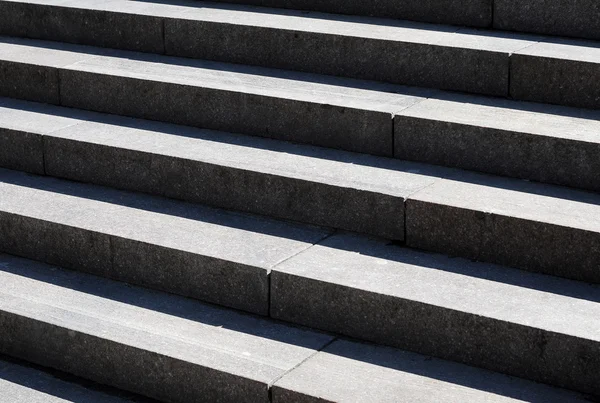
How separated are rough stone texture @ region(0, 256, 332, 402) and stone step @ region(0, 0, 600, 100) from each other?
5.61 ft

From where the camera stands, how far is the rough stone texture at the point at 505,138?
4926mm

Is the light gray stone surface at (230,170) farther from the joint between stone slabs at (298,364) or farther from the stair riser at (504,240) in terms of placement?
the joint between stone slabs at (298,364)

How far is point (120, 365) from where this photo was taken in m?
4.86

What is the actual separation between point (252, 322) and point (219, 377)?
0.42 m

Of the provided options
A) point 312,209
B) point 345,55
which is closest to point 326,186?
point 312,209

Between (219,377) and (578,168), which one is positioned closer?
(219,377)

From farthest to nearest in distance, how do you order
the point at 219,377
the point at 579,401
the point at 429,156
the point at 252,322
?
the point at 429,156
the point at 252,322
the point at 219,377
the point at 579,401

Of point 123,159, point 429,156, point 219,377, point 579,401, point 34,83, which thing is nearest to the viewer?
point 579,401

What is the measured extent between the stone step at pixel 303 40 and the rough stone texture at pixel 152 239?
117 centimetres

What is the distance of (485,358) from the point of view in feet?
14.4

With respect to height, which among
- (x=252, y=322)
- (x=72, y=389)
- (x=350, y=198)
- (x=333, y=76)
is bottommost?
(x=72, y=389)

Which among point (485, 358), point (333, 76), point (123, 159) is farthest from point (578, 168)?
point (123, 159)

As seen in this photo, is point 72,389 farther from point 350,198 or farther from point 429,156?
point 429,156

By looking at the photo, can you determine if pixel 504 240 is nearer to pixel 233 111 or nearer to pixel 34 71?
pixel 233 111
